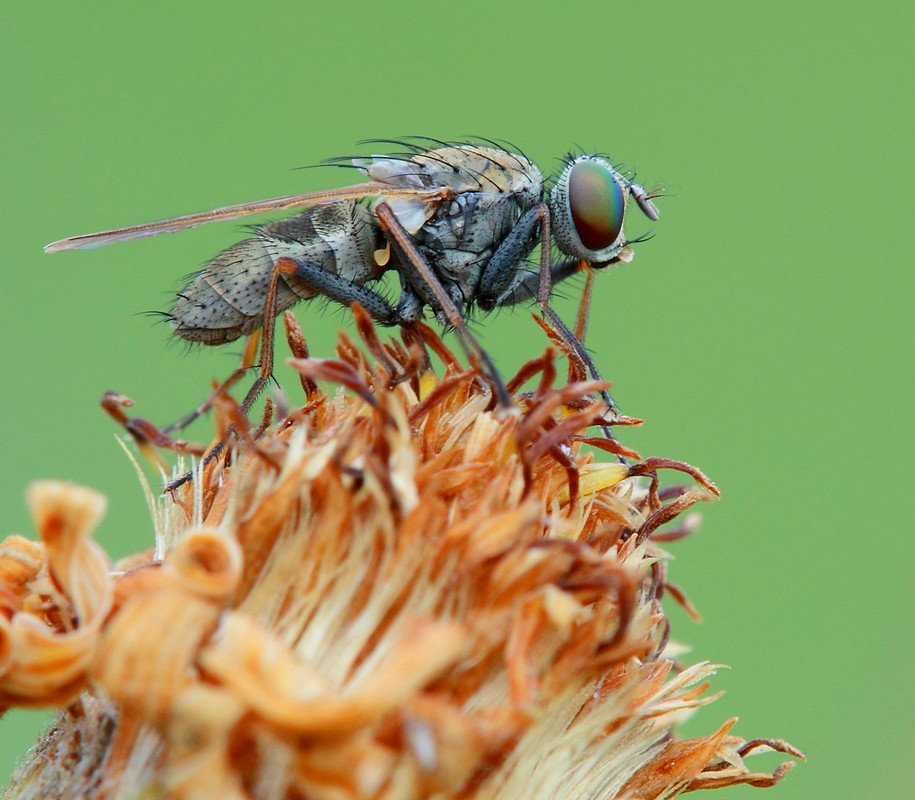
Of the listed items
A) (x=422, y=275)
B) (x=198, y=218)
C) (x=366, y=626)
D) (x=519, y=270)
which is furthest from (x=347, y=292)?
(x=366, y=626)

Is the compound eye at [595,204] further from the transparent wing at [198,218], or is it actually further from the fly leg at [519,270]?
the transparent wing at [198,218]

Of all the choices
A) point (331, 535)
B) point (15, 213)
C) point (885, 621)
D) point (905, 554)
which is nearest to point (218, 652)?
point (331, 535)

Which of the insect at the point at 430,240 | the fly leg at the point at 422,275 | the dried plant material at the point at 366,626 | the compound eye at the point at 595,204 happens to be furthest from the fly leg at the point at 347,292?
the dried plant material at the point at 366,626

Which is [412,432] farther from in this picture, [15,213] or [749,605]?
[15,213]

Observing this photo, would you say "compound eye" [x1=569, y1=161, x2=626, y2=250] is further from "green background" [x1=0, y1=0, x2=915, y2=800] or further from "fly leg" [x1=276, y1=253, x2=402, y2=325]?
"fly leg" [x1=276, y1=253, x2=402, y2=325]

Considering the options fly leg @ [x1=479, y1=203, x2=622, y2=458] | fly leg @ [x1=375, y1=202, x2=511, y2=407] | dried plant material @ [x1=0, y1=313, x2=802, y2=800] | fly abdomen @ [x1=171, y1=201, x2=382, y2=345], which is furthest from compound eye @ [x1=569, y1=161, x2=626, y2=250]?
dried plant material @ [x1=0, y1=313, x2=802, y2=800]

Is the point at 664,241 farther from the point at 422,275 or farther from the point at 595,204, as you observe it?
the point at 422,275
